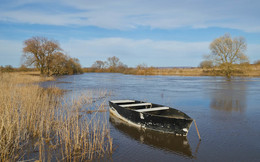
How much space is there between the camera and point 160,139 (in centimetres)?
562

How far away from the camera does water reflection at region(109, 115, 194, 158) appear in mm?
5043

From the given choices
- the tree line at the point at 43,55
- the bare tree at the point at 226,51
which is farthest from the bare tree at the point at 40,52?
the bare tree at the point at 226,51

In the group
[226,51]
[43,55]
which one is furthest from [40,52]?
[226,51]

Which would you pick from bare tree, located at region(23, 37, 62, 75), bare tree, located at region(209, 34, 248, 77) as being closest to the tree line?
bare tree, located at region(23, 37, 62, 75)

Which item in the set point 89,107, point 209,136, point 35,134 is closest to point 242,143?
point 209,136

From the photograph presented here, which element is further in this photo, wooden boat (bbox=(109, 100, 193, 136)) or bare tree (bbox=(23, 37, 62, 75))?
bare tree (bbox=(23, 37, 62, 75))

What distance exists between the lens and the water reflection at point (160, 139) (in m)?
5.04

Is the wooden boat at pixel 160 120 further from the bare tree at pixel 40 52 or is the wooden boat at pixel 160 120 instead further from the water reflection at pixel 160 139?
the bare tree at pixel 40 52

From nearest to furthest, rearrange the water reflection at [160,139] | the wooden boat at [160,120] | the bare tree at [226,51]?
the water reflection at [160,139] < the wooden boat at [160,120] < the bare tree at [226,51]

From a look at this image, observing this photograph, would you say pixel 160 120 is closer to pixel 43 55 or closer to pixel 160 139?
pixel 160 139

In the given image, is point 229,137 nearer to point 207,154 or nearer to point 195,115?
point 207,154

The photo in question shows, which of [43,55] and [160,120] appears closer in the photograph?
[160,120]

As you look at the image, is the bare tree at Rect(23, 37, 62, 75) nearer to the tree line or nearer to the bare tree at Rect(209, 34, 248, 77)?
the tree line

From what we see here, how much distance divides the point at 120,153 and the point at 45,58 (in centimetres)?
3269
